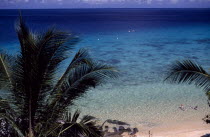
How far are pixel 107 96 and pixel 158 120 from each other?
3.21m

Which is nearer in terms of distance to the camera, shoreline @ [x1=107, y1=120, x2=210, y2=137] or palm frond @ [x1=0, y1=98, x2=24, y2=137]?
palm frond @ [x1=0, y1=98, x2=24, y2=137]

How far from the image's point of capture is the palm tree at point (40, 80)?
15.6 ft

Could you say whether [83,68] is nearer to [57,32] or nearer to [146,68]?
[57,32]

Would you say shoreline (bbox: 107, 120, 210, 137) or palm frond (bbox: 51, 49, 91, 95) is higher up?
palm frond (bbox: 51, 49, 91, 95)

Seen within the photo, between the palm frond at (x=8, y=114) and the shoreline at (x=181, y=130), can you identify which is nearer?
the palm frond at (x=8, y=114)

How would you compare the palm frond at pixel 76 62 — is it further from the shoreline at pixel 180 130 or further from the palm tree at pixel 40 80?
the shoreline at pixel 180 130

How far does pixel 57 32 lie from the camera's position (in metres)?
4.99

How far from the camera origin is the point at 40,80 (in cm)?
486

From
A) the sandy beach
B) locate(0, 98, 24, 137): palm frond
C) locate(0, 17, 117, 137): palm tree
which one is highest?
locate(0, 17, 117, 137): palm tree

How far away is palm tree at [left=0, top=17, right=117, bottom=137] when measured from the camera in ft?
15.6

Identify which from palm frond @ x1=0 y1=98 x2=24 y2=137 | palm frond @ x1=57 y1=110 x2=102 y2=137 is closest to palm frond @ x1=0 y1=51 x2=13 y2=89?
palm frond @ x1=0 y1=98 x2=24 y2=137

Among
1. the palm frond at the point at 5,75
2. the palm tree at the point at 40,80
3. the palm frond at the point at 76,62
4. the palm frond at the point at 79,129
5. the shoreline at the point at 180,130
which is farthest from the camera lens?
the shoreline at the point at 180,130

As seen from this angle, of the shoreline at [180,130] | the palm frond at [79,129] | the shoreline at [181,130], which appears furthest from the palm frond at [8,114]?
the shoreline at [181,130]

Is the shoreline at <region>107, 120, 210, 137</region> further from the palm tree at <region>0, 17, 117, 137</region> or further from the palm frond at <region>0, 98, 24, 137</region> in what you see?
the palm frond at <region>0, 98, 24, 137</region>
